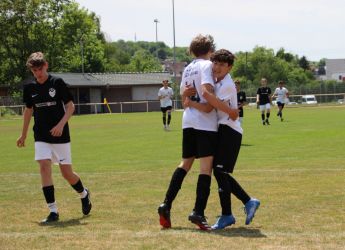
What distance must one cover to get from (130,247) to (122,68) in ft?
373

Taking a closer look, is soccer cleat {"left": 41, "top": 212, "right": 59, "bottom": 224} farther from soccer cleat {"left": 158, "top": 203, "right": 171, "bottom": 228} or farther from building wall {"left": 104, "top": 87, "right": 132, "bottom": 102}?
building wall {"left": 104, "top": 87, "right": 132, "bottom": 102}

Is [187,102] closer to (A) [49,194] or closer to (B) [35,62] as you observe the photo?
(B) [35,62]

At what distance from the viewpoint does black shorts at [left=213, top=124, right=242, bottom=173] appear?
23.1ft

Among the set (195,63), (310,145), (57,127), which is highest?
(195,63)

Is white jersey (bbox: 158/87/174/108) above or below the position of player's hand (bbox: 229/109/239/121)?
below

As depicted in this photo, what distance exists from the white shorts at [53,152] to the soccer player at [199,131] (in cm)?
157

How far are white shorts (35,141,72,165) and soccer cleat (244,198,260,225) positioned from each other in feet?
7.80

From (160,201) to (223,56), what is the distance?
8.92 feet

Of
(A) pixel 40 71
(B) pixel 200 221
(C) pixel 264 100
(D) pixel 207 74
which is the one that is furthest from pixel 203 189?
(C) pixel 264 100

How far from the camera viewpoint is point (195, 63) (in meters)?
7.15

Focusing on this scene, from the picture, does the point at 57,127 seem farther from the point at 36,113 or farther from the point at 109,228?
the point at 109,228

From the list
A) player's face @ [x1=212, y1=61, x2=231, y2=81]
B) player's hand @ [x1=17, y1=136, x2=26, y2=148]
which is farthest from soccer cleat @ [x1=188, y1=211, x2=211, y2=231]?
player's hand @ [x1=17, y1=136, x2=26, y2=148]

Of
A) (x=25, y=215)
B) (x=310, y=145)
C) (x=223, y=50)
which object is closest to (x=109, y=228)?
(x=25, y=215)

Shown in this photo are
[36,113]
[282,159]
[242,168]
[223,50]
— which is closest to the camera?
[223,50]
